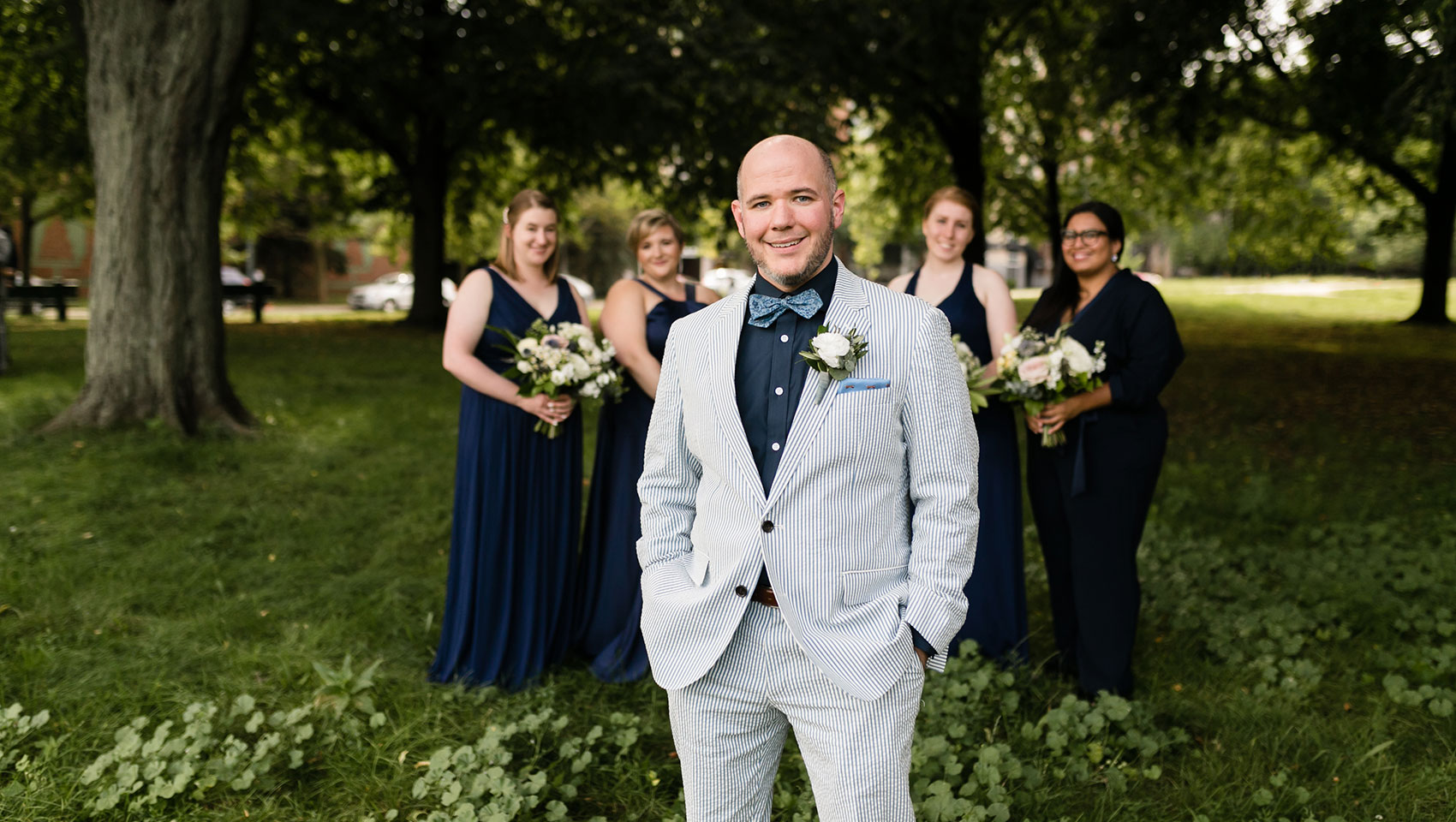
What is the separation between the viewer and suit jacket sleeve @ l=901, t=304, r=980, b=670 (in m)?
2.34

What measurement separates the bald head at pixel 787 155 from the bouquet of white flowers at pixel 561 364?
2.56 meters

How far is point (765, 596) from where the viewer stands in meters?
Result: 2.45

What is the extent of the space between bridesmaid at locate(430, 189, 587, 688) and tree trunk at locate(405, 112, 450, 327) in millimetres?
17729

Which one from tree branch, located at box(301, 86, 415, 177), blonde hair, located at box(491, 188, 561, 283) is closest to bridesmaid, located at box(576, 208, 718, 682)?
blonde hair, located at box(491, 188, 561, 283)

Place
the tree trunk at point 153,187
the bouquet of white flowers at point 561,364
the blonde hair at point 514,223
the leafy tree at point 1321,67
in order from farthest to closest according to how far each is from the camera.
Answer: the tree trunk at point 153,187 → the leafy tree at point 1321,67 → the blonde hair at point 514,223 → the bouquet of white flowers at point 561,364

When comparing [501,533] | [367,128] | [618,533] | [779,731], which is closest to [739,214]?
[779,731]

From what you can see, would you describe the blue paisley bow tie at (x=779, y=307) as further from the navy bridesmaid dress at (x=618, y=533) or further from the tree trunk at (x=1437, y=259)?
the tree trunk at (x=1437, y=259)

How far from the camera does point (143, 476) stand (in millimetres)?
8289

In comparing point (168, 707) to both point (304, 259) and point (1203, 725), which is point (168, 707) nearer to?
point (1203, 725)

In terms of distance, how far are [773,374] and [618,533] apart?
3049 millimetres

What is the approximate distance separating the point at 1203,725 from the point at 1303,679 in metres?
0.87

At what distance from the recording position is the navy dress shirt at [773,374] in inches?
96.9

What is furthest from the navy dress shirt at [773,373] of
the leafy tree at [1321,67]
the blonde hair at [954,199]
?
the leafy tree at [1321,67]

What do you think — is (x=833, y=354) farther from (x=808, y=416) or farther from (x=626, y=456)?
(x=626, y=456)
